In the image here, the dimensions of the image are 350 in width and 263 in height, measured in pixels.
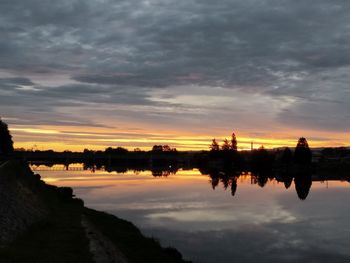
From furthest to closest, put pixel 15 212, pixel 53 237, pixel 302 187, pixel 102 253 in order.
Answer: pixel 302 187, pixel 15 212, pixel 53 237, pixel 102 253

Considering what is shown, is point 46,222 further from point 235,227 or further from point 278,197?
point 278,197

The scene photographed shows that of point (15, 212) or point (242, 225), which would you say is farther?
point (242, 225)

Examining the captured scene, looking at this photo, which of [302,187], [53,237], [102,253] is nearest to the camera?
[102,253]

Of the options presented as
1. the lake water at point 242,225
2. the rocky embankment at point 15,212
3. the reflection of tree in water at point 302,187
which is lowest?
the lake water at point 242,225

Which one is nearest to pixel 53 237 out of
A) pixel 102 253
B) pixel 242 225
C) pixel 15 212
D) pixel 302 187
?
pixel 102 253

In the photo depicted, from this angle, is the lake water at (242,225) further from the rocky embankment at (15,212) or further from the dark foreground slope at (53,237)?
the rocky embankment at (15,212)

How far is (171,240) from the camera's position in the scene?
3866 centimetres

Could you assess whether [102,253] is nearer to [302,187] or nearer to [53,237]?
[53,237]

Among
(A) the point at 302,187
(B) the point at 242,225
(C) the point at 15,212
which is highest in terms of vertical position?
(C) the point at 15,212

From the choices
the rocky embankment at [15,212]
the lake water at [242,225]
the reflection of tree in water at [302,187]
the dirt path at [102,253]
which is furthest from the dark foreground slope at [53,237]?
the reflection of tree in water at [302,187]

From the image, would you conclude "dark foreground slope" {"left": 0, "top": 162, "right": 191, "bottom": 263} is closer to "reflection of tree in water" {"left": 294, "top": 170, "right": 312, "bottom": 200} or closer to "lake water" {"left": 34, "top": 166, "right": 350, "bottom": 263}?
"lake water" {"left": 34, "top": 166, "right": 350, "bottom": 263}

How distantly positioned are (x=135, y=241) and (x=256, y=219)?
74.4 feet

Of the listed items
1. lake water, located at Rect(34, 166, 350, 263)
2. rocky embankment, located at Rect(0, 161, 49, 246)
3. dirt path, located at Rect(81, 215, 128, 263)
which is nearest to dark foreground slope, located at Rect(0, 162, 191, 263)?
rocky embankment, located at Rect(0, 161, 49, 246)

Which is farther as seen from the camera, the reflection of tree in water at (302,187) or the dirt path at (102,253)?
the reflection of tree in water at (302,187)
